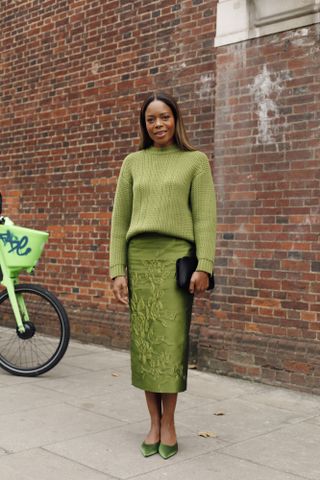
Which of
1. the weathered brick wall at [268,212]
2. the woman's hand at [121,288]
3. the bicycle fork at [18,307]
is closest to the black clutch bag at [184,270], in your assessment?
the woman's hand at [121,288]

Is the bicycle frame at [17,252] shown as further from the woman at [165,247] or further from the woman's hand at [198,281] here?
the woman's hand at [198,281]

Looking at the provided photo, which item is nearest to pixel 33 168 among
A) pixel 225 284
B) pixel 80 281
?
pixel 80 281

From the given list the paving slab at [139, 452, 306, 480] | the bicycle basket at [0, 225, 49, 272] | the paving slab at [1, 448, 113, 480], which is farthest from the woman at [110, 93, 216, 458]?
the bicycle basket at [0, 225, 49, 272]

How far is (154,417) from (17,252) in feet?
Result: 7.53

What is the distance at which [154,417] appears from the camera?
362cm

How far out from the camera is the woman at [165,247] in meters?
3.52

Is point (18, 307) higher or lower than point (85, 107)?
lower

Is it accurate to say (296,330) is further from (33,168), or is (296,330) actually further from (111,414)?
(33,168)

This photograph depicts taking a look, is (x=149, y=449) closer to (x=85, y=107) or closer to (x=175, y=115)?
(x=175, y=115)

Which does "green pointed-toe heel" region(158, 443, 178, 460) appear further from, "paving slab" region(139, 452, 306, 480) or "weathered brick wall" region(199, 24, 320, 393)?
"weathered brick wall" region(199, 24, 320, 393)

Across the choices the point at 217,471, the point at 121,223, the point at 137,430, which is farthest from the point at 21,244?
the point at 217,471

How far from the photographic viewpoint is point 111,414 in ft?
14.3

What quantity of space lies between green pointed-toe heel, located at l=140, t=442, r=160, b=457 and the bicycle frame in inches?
84.6

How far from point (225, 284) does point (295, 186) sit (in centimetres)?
106
